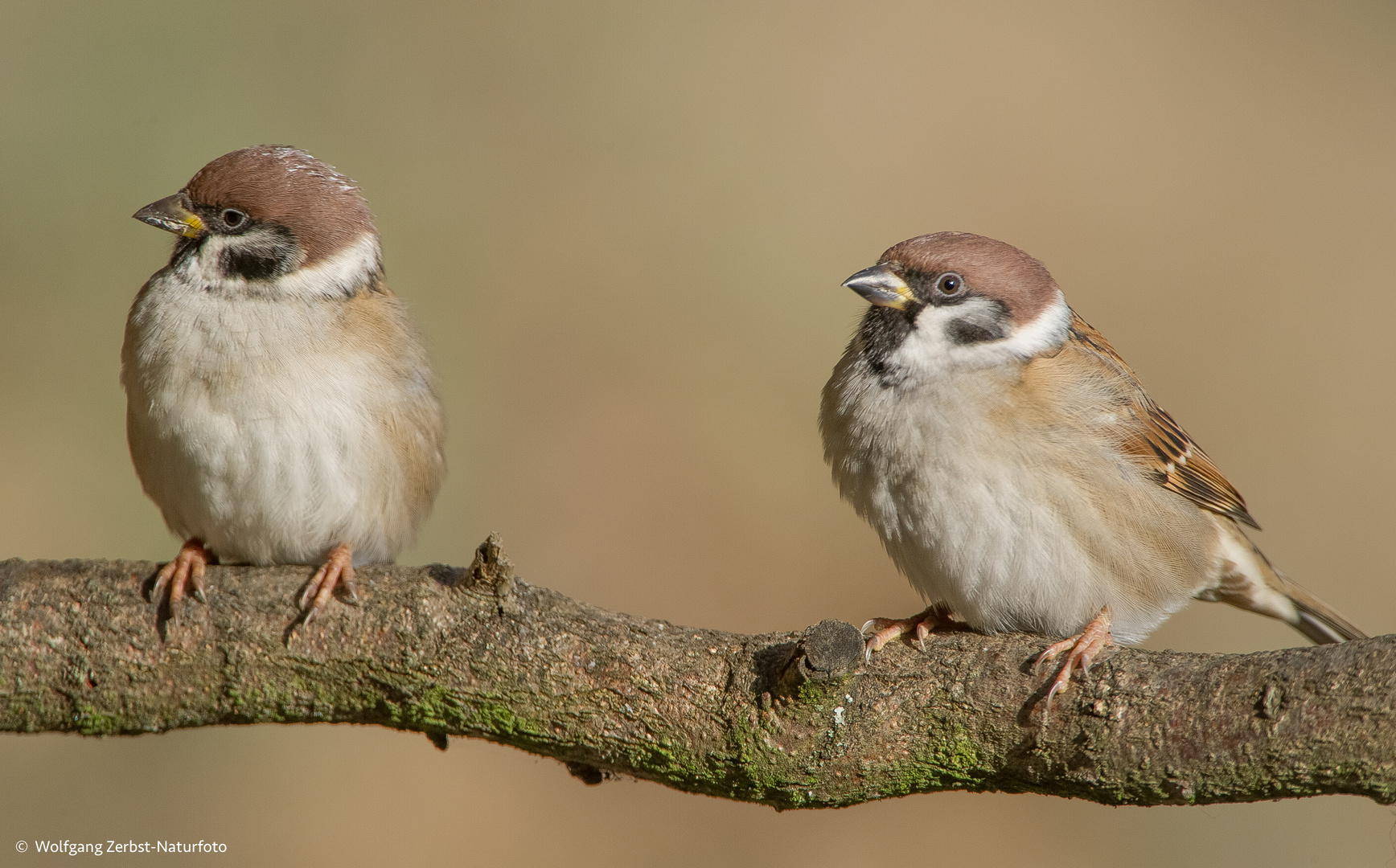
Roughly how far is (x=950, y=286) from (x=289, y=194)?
1829mm

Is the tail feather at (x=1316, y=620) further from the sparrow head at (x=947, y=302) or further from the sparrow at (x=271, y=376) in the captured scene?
the sparrow at (x=271, y=376)

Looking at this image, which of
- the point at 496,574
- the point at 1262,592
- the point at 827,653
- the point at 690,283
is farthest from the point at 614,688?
the point at 690,283

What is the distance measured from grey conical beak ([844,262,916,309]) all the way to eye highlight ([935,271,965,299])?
0.24 feet

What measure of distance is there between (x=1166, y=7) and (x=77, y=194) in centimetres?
677

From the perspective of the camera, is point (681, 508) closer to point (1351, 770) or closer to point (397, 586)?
point (397, 586)

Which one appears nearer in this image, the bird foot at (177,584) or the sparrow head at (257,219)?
the bird foot at (177,584)

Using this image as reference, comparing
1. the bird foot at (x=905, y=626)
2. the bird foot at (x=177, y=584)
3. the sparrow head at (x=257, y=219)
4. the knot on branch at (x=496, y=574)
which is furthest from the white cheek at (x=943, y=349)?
the bird foot at (x=177, y=584)

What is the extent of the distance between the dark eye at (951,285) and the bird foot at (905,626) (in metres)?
0.85

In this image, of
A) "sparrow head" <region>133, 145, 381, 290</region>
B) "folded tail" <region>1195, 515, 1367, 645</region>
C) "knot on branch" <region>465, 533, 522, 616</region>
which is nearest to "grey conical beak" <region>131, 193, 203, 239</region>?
"sparrow head" <region>133, 145, 381, 290</region>

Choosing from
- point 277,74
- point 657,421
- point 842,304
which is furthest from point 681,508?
point 277,74

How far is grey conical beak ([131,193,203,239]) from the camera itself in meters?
3.01

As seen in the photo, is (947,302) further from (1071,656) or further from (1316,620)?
(1316,620)

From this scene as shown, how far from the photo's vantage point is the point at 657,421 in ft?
19.8

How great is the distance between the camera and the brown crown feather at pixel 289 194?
3.05 meters
